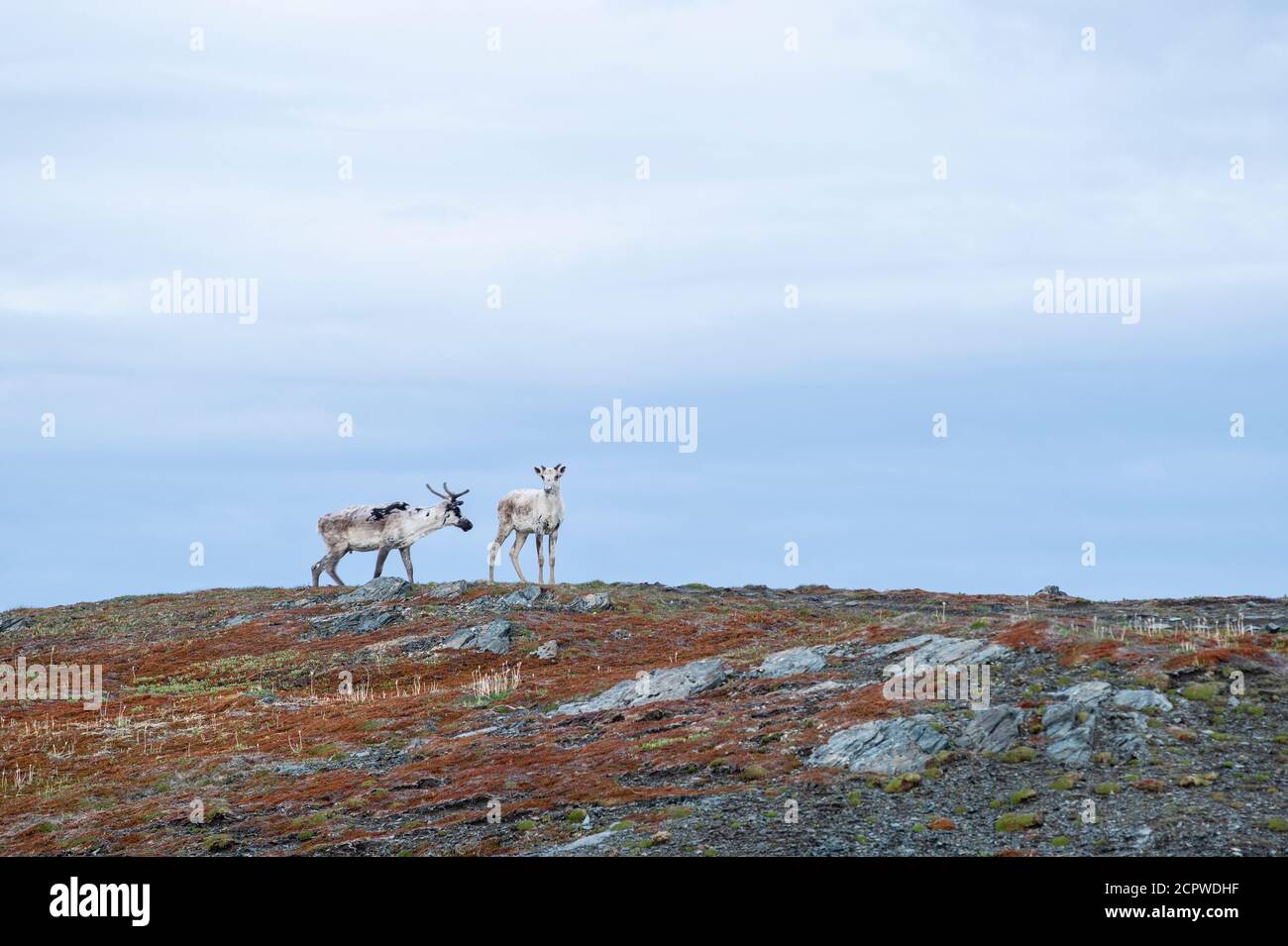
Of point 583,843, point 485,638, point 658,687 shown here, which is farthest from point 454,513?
point 583,843

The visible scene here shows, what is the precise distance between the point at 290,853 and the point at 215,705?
19851mm

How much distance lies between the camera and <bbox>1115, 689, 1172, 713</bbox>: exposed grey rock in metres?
26.8

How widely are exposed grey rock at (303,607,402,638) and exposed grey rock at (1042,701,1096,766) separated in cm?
3320

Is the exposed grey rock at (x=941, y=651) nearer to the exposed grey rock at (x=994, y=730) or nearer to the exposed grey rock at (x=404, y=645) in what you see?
the exposed grey rock at (x=994, y=730)

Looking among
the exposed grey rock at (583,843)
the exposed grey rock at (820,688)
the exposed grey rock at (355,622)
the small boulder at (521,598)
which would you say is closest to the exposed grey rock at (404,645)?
the exposed grey rock at (355,622)

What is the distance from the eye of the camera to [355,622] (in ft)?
180

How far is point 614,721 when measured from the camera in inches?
1316

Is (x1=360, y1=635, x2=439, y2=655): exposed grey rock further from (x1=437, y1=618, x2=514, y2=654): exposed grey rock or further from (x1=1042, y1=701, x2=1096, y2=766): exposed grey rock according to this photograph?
(x1=1042, y1=701, x2=1096, y2=766): exposed grey rock

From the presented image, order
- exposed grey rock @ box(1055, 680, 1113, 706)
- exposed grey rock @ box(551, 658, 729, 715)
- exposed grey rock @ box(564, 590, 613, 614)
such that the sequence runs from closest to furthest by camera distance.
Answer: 1. exposed grey rock @ box(1055, 680, 1113, 706)
2. exposed grey rock @ box(551, 658, 729, 715)
3. exposed grey rock @ box(564, 590, 613, 614)

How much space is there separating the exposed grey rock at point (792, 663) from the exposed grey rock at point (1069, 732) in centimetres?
889

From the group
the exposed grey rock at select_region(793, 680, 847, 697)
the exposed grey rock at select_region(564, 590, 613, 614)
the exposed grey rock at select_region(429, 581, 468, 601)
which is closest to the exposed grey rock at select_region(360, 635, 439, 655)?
the exposed grey rock at select_region(429, 581, 468, 601)

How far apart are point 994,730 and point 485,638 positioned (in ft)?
84.1
